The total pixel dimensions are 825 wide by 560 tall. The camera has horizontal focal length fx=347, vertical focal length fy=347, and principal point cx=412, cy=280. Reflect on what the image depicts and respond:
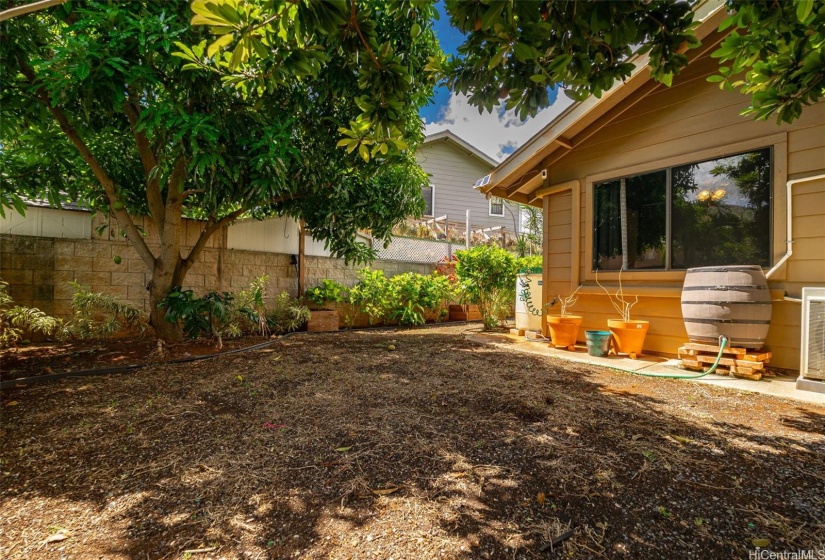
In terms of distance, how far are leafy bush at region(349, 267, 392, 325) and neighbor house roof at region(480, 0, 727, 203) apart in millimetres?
2729

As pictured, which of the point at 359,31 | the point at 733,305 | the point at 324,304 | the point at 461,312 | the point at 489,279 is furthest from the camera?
the point at 461,312

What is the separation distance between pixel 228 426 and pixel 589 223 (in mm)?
4565

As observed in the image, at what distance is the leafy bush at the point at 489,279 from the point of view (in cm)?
642

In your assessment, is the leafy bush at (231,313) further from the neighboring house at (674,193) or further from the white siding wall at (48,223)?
the neighboring house at (674,193)

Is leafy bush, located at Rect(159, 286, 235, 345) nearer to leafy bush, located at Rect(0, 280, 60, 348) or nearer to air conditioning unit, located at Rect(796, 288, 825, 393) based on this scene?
leafy bush, located at Rect(0, 280, 60, 348)

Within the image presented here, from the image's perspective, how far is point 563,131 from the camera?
4.38m

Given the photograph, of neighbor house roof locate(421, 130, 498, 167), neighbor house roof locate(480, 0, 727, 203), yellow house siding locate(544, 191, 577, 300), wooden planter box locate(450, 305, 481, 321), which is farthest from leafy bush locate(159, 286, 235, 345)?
neighbor house roof locate(421, 130, 498, 167)

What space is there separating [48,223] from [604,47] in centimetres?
628

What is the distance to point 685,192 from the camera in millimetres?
3811

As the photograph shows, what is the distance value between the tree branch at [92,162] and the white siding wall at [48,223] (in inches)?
37.0

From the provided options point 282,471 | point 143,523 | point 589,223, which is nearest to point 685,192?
point 589,223

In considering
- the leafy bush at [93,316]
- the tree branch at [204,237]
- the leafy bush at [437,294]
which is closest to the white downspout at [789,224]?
the leafy bush at [437,294]

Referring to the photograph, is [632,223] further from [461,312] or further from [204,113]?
[204,113]

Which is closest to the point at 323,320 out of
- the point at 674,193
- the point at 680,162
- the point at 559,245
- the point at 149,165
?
the point at 149,165
